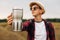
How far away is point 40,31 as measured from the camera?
2.97ft

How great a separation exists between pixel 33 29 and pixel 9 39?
37 centimetres

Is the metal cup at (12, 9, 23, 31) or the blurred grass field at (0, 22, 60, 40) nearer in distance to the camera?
the metal cup at (12, 9, 23, 31)

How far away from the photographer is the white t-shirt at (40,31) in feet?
2.96

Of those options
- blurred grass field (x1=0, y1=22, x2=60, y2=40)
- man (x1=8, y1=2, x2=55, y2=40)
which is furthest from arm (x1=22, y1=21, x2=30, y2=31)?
blurred grass field (x1=0, y1=22, x2=60, y2=40)

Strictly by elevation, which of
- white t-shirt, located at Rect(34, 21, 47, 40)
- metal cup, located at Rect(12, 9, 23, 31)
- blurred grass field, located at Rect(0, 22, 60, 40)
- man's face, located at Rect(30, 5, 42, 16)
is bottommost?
blurred grass field, located at Rect(0, 22, 60, 40)

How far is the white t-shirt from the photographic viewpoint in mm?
902

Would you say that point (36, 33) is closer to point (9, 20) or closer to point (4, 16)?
point (9, 20)

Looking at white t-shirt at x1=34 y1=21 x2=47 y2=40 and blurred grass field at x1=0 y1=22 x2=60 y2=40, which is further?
blurred grass field at x1=0 y1=22 x2=60 y2=40

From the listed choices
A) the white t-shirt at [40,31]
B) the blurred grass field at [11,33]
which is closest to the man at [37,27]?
the white t-shirt at [40,31]

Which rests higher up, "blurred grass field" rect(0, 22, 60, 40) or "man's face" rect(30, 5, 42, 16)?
"man's face" rect(30, 5, 42, 16)

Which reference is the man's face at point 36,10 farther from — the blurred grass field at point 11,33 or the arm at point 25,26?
the blurred grass field at point 11,33

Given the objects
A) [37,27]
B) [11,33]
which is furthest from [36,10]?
[11,33]

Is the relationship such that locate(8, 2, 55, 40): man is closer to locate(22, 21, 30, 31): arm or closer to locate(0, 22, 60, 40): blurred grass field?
locate(22, 21, 30, 31): arm

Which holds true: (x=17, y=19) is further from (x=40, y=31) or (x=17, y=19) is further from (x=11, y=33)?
(x=11, y=33)
